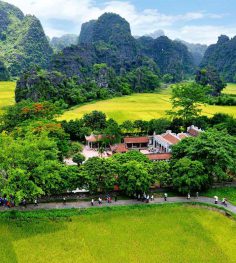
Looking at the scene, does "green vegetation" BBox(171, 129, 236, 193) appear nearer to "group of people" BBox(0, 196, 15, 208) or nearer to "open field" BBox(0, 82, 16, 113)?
"group of people" BBox(0, 196, 15, 208)

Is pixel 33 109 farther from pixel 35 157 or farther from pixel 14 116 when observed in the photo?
pixel 35 157

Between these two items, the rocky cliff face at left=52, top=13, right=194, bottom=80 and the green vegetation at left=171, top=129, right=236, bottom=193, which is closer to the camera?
the green vegetation at left=171, top=129, right=236, bottom=193

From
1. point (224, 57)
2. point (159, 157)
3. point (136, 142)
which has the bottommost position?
point (136, 142)

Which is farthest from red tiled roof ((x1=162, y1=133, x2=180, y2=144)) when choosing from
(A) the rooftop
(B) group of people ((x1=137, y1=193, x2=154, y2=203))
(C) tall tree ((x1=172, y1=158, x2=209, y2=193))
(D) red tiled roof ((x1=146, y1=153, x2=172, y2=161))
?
(B) group of people ((x1=137, y1=193, x2=154, y2=203))

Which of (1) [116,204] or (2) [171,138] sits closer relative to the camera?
(1) [116,204]

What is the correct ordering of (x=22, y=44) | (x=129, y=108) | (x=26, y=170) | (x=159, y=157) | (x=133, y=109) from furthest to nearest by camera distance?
(x=22, y=44), (x=129, y=108), (x=133, y=109), (x=159, y=157), (x=26, y=170)

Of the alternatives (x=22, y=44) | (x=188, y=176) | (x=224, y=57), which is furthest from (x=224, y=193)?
(x=22, y=44)

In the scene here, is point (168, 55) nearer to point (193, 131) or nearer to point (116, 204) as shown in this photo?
point (193, 131)
